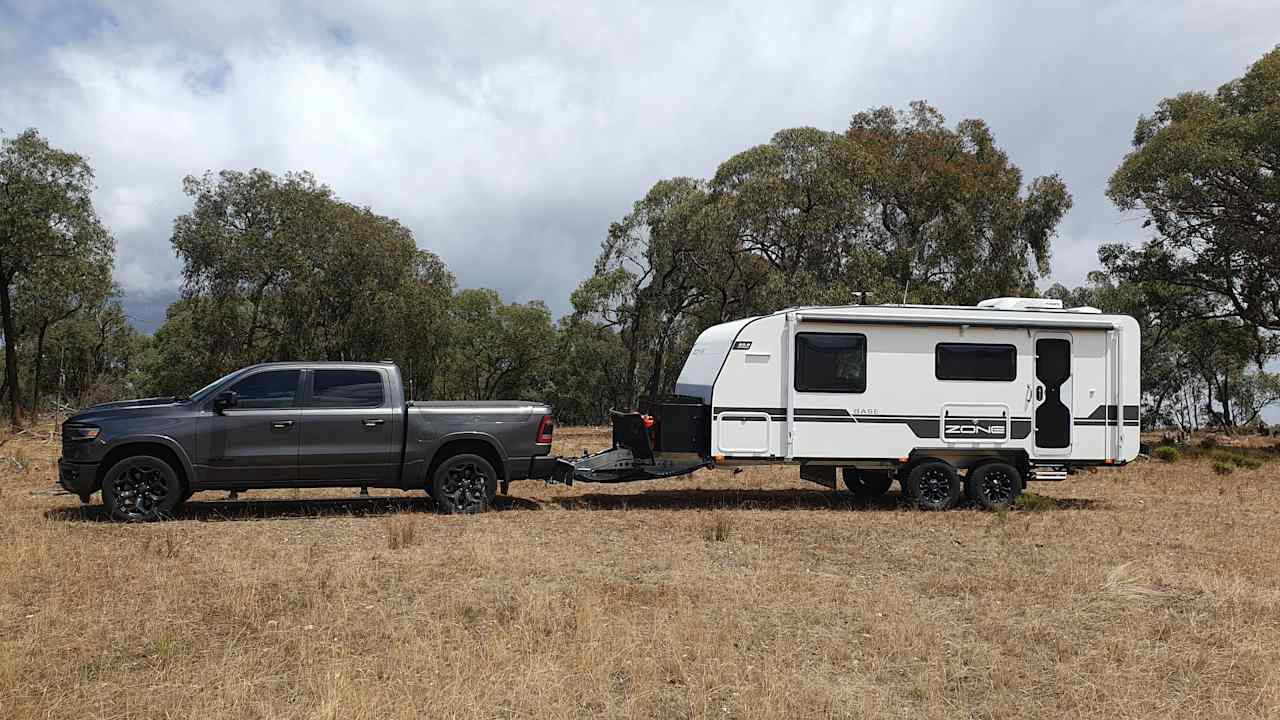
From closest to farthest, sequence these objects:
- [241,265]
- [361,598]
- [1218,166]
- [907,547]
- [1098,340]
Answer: [361,598]
[907,547]
[1098,340]
[1218,166]
[241,265]

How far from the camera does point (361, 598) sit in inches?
290

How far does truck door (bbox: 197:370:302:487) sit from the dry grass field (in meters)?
0.58

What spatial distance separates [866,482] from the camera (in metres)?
14.9

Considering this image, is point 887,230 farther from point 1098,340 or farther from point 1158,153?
point 1098,340

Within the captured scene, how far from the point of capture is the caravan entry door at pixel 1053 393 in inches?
514

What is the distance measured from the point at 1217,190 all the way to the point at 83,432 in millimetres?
28337

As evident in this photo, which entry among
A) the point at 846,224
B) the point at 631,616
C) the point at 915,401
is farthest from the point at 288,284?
the point at 631,616

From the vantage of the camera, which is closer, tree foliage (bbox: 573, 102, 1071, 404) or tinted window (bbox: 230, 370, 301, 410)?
tinted window (bbox: 230, 370, 301, 410)

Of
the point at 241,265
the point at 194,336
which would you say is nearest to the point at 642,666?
the point at 241,265

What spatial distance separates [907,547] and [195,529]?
314 inches

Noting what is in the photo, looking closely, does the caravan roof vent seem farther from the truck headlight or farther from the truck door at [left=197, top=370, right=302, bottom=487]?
the truck headlight

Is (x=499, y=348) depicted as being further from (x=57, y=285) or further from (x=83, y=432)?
(x=83, y=432)

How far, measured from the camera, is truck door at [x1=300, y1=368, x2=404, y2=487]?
11.5 metres

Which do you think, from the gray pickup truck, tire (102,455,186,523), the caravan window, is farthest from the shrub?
tire (102,455,186,523)
